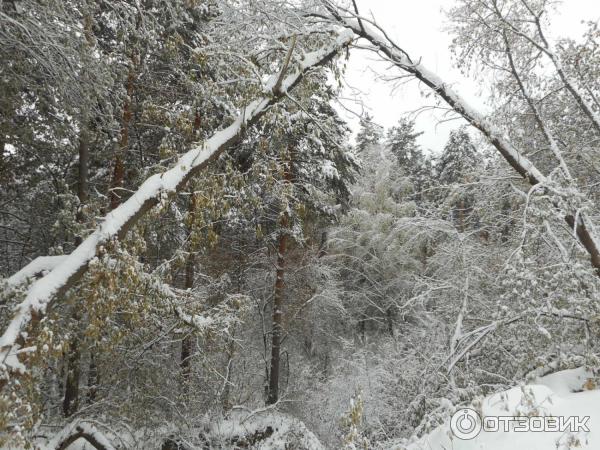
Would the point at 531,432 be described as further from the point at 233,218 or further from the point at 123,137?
the point at 233,218

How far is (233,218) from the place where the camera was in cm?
1207

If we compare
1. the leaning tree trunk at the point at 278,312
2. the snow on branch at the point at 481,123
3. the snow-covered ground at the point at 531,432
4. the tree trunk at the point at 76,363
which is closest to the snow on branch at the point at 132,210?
the snow on branch at the point at 481,123

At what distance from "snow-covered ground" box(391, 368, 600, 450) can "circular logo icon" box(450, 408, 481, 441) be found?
0.18ft

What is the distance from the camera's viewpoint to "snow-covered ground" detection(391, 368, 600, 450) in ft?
10.9

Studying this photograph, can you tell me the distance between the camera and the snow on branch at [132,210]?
3.29 meters

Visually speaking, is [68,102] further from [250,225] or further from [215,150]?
[250,225]

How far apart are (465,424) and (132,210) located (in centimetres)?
379

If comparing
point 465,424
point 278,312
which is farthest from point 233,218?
point 465,424

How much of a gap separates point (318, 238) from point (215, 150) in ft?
59.9

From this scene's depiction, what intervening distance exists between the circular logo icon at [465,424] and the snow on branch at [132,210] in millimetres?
3576

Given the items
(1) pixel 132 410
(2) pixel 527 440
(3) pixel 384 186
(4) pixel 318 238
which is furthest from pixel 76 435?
(3) pixel 384 186

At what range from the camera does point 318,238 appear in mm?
22531

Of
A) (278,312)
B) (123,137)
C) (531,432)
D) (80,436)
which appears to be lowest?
(531,432)
